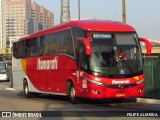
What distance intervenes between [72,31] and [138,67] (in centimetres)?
322

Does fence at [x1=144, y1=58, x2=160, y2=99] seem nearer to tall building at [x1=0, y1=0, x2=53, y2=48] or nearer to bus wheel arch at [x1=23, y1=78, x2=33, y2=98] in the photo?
bus wheel arch at [x1=23, y1=78, x2=33, y2=98]

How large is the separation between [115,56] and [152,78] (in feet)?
12.5

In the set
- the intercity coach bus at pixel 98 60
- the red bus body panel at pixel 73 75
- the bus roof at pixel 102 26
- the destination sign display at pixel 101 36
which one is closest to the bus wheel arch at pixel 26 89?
the red bus body panel at pixel 73 75

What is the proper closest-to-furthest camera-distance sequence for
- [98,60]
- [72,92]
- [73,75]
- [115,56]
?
[98,60] → [115,56] → [73,75] → [72,92]

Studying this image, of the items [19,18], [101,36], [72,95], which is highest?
[19,18]

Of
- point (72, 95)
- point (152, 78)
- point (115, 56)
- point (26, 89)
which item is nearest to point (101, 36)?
point (115, 56)

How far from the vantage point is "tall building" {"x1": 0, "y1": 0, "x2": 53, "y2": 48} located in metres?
130

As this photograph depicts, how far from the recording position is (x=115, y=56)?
1584 cm

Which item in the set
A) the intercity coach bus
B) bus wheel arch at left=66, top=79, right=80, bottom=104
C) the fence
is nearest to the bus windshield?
the intercity coach bus

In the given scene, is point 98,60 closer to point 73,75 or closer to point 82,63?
point 82,63

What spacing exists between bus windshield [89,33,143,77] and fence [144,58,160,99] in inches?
94.3

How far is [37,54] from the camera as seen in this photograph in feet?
71.5

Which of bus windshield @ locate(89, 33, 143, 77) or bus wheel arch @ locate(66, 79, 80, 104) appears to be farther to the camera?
bus wheel arch @ locate(66, 79, 80, 104)

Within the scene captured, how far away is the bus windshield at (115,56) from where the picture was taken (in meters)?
15.7
